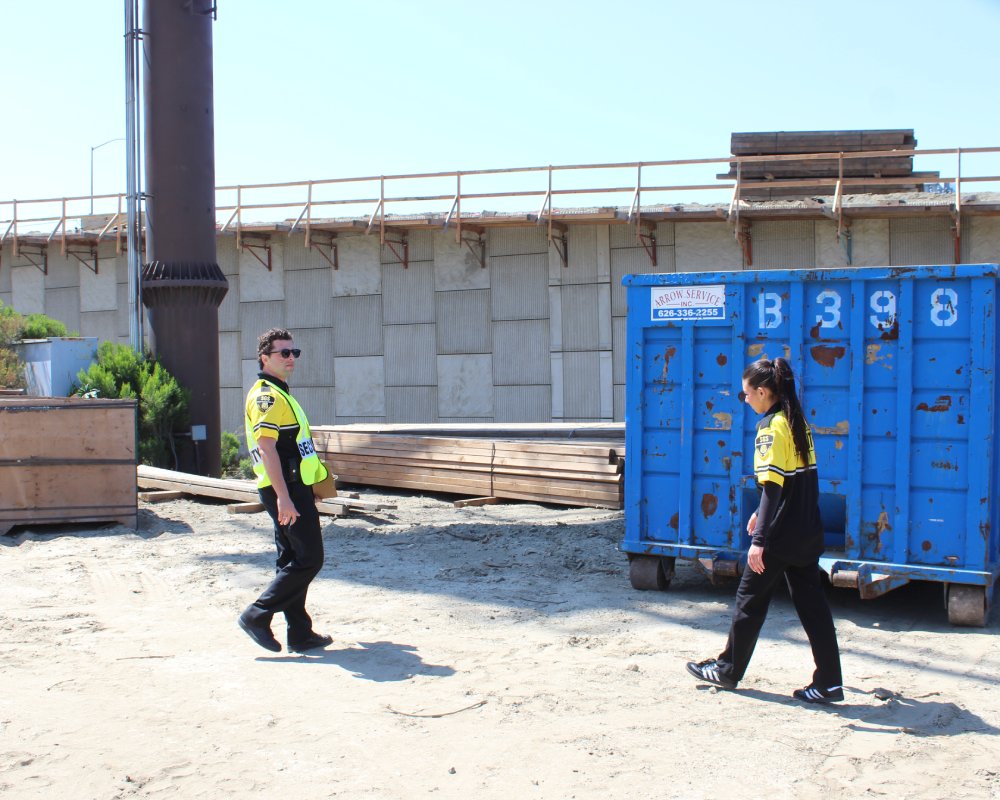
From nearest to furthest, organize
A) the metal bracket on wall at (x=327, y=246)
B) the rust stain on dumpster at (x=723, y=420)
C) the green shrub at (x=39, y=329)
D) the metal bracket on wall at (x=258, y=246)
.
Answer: the rust stain on dumpster at (x=723, y=420), the green shrub at (x=39, y=329), the metal bracket on wall at (x=327, y=246), the metal bracket on wall at (x=258, y=246)

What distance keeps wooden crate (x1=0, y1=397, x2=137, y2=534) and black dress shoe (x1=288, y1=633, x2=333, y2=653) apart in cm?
524

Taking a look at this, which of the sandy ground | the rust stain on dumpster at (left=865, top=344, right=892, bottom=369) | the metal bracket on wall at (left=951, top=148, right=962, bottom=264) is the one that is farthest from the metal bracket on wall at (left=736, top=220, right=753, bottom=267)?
the rust stain on dumpster at (left=865, top=344, right=892, bottom=369)

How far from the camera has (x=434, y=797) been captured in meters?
4.14

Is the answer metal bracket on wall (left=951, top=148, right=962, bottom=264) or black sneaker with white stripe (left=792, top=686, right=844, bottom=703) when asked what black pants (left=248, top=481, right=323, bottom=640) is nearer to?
black sneaker with white stripe (left=792, top=686, right=844, bottom=703)

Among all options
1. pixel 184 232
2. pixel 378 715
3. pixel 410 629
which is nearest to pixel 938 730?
pixel 378 715

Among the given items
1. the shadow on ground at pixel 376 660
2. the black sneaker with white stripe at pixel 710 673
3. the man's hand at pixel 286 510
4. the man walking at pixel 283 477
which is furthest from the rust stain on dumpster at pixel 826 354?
the man's hand at pixel 286 510

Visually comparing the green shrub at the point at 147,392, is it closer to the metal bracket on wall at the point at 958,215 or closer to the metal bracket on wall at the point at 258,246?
the metal bracket on wall at the point at 258,246

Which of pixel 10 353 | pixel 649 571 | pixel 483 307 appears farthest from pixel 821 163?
pixel 10 353

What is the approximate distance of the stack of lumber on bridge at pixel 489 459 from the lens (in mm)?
12047

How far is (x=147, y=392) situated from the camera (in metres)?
15.4

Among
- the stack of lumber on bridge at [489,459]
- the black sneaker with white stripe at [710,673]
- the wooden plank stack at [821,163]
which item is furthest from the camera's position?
the wooden plank stack at [821,163]

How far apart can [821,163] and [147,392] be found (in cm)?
1457

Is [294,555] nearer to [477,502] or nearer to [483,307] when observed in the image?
[477,502]

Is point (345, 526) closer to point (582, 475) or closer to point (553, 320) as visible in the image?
point (582, 475)
